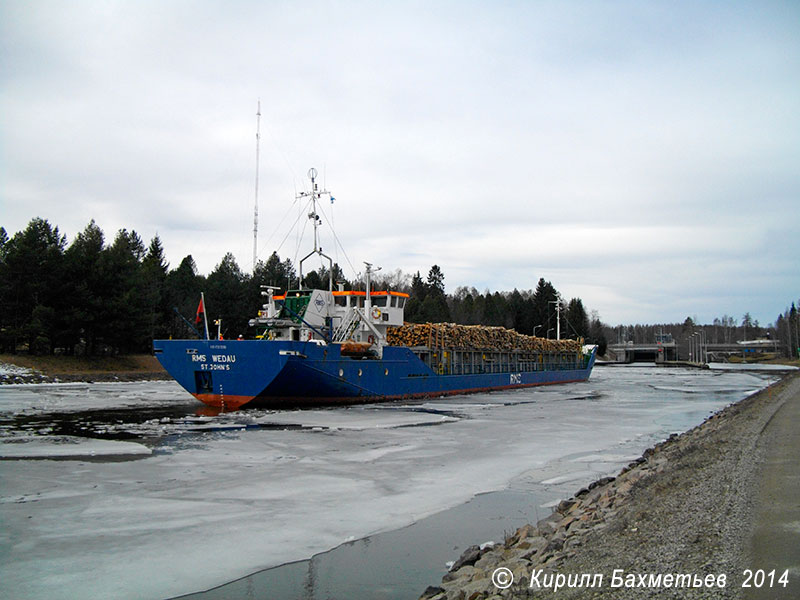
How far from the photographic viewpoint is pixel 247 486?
30.0 ft

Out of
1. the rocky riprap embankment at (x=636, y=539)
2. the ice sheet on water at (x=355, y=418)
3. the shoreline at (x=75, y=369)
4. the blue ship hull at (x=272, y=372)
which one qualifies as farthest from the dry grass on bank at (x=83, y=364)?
the rocky riprap embankment at (x=636, y=539)

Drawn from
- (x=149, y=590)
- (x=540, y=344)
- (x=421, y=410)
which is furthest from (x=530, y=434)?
(x=540, y=344)

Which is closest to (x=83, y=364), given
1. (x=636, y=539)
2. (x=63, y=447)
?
(x=63, y=447)

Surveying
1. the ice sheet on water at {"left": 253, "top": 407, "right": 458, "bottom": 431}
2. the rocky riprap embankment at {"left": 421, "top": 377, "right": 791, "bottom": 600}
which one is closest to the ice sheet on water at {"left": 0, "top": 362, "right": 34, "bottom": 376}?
the ice sheet on water at {"left": 253, "top": 407, "right": 458, "bottom": 431}

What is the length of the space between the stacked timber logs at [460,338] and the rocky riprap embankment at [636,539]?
66.6 ft

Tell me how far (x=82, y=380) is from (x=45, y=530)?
36289 mm

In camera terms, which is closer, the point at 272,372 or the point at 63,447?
the point at 63,447

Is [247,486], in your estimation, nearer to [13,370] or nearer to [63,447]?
[63,447]

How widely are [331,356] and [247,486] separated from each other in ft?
42.8

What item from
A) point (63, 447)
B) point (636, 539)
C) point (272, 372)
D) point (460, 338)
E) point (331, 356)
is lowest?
point (63, 447)

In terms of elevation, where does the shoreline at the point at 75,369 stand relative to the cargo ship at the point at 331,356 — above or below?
below

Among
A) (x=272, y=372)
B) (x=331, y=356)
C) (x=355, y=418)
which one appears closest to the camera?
(x=355, y=418)

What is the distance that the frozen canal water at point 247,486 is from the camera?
581 centimetres

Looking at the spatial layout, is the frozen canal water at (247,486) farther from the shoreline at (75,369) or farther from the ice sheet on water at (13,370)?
the shoreline at (75,369)
